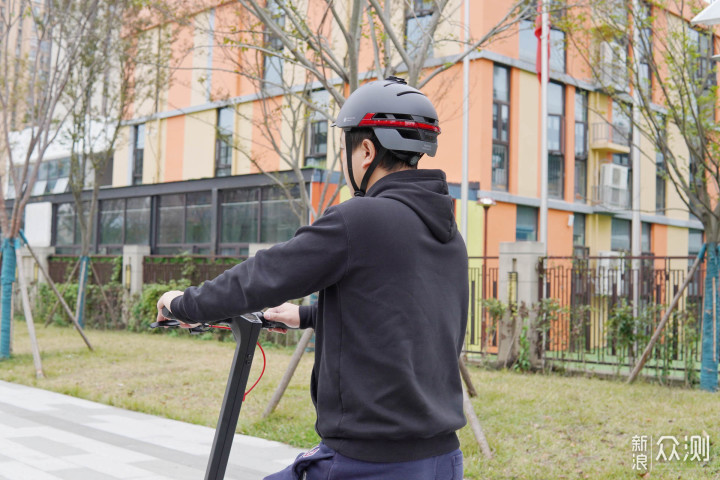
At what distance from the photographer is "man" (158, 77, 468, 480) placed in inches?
81.9

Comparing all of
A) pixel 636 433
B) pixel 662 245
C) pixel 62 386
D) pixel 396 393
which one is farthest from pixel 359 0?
pixel 662 245

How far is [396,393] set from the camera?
6.83 ft

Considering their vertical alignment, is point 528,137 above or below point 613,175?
above

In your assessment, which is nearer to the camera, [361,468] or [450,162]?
[361,468]

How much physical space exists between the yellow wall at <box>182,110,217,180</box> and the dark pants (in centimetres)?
2213

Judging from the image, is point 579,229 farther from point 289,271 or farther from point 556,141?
point 289,271

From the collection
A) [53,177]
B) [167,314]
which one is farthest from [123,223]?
[167,314]

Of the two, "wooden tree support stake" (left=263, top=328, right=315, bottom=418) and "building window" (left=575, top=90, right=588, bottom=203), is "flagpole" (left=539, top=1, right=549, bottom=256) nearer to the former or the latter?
"building window" (left=575, top=90, right=588, bottom=203)

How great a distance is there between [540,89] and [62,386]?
15.0m

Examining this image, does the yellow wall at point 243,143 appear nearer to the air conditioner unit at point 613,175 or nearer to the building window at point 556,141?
the building window at point 556,141

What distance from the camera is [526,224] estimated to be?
66.8 feet

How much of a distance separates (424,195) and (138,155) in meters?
26.0

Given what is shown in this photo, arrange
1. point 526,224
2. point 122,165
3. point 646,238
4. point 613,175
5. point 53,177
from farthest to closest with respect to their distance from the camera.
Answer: point 53,177 → point 122,165 → point 646,238 → point 613,175 → point 526,224

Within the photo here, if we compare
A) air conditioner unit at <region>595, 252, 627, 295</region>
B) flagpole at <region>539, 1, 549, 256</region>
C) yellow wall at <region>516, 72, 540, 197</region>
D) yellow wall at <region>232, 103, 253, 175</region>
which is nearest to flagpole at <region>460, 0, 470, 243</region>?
flagpole at <region>539, 1, 549, 256</region>
